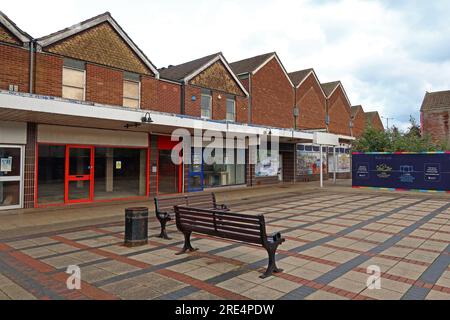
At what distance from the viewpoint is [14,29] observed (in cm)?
1076

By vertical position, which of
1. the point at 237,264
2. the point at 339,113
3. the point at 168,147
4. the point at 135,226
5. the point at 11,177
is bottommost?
the point at 237,264

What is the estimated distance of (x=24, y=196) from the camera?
1077cm

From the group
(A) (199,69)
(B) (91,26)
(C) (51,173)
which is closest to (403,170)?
(A) (199,69)

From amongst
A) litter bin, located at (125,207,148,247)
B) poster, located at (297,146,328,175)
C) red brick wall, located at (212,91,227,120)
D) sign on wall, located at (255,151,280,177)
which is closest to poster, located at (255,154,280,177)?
sign on wall, located at (255,151,280,177)

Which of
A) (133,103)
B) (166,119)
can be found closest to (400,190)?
(166,119)

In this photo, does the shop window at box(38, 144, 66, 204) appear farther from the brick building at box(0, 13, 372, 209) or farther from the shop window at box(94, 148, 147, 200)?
the shop window at box(94, 148, 147, 200)

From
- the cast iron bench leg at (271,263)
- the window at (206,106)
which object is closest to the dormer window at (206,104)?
the window at (206,106)

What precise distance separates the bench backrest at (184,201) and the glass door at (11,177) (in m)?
6.24

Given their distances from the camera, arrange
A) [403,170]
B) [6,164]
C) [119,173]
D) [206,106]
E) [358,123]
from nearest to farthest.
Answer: [6,164] < [119,173] < [403,170] < [206,106] < [358,123]

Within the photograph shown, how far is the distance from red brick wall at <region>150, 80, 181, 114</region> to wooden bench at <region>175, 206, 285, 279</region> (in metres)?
10.0

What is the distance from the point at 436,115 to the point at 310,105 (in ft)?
96.7

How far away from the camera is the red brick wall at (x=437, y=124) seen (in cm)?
4441

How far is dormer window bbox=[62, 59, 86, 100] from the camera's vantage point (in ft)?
39.8

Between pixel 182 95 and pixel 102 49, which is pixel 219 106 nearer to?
pixel 182 95
